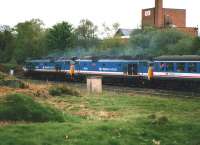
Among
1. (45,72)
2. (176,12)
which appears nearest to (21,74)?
(45,72)

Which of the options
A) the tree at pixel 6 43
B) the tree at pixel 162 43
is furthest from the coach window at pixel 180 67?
the tree at pixel 6 43

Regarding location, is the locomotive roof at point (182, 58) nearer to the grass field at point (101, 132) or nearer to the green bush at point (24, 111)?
the grass field at point (101, 132)

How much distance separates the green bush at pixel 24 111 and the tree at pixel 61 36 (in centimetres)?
6648

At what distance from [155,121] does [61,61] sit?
4161 cm

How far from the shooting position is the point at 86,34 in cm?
10044

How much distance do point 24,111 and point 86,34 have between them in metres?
83.5

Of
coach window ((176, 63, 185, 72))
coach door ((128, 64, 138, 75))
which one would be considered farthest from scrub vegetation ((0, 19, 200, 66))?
coach window ((176, 63, 185, 72))

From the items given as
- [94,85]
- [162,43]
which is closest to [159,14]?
[162,43]

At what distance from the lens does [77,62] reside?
182 ft

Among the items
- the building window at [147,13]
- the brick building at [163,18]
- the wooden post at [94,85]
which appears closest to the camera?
the wooden post at [94,85]

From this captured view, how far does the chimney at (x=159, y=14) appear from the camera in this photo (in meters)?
101

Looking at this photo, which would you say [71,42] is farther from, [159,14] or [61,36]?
[159,14]

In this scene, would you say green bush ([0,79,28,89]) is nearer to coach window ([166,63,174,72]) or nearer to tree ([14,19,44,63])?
coach window ([166,63,174,72])

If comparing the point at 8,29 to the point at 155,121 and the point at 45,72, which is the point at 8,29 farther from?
the point at 155,121
